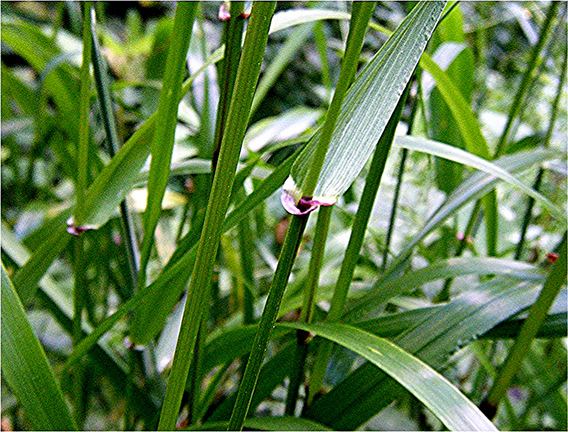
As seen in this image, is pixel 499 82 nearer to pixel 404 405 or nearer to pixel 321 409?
pixel 404 405

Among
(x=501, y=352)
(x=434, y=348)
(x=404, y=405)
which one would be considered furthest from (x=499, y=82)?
(x=434, y=348)

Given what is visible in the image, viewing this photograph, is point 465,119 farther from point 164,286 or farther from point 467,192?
point 164,286

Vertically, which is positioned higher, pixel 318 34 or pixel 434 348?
pixel 318 34

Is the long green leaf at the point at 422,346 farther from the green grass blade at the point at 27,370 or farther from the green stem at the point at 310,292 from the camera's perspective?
the green grass blade at the point at 27,370

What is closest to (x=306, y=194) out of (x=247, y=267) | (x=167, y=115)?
(x=167, y=115)

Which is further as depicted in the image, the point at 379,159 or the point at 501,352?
the point at 501,352

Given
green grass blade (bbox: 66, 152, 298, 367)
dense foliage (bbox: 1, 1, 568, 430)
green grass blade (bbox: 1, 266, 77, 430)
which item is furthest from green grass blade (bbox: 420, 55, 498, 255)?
green grass blade (bbox: 1, 266, 77, 430)
